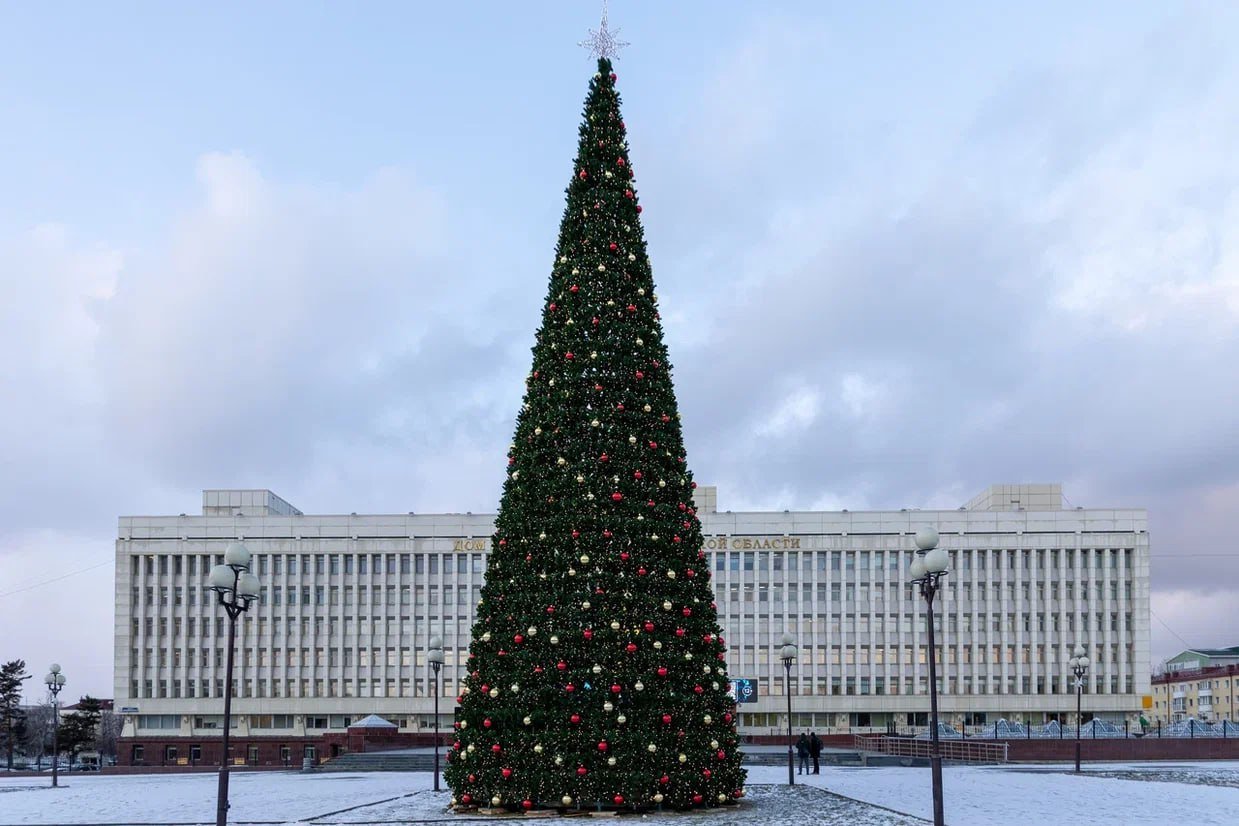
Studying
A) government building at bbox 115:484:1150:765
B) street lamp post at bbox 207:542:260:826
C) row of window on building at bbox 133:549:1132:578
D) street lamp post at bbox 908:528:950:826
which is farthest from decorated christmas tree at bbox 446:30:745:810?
row of window on building at bbox 133:549:1132:578

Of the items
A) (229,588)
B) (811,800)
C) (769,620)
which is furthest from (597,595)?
(769,620)

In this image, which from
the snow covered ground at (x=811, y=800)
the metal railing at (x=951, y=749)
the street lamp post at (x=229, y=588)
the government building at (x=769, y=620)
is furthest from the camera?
the government building at (x=769, y=620)

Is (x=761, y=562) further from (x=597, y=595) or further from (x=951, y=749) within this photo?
(x=597, y=595)

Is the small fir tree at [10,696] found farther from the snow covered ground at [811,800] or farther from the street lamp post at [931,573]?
the street lamp post at [931,573]

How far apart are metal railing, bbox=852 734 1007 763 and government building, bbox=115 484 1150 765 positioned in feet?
100

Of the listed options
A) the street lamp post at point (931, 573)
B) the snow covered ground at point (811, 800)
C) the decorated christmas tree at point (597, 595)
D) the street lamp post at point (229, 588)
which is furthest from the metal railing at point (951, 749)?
the street lamp post at point (229, 588)

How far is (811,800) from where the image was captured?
100 feet

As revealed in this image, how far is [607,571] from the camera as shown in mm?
26156

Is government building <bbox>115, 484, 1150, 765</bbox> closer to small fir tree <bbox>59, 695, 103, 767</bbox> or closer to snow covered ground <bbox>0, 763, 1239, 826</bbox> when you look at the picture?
small fir tree <bbox>59, 695, 103, 767</bbox>

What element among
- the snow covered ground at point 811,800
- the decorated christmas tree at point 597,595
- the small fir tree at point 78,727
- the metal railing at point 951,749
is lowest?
the small fir tree at point 78,727

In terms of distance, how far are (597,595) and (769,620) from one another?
Result: 74.4 meters

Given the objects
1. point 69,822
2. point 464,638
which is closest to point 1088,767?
point 69,822

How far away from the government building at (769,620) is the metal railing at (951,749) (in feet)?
100

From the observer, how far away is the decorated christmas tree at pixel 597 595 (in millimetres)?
25547
